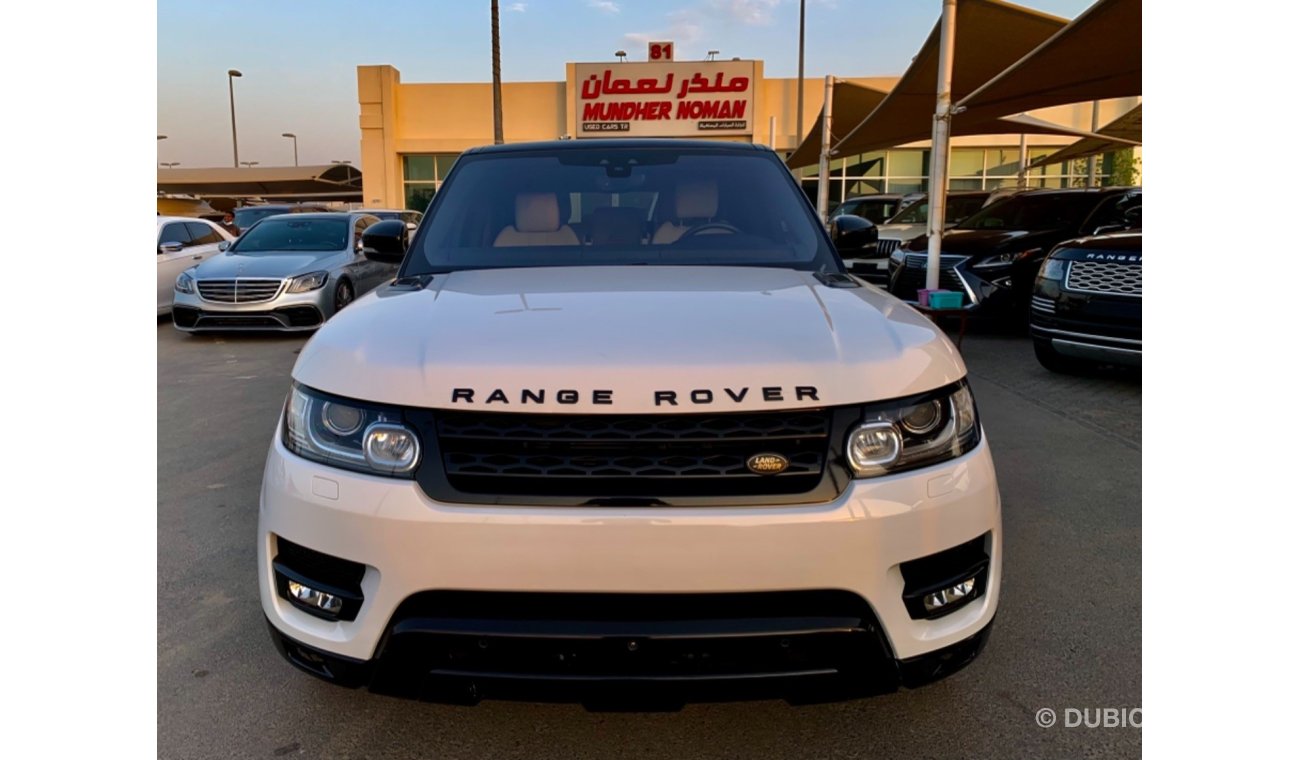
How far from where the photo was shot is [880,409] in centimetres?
192

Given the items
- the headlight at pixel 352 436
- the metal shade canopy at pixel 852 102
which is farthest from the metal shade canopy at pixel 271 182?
the headlight at pixel 352 436

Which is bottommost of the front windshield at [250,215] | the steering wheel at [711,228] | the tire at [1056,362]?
the tire at [1056,362]

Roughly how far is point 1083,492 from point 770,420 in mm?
3164

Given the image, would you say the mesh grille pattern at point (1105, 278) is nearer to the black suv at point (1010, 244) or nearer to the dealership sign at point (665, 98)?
the black suv at point (1010, 244)

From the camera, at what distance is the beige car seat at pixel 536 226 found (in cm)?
320

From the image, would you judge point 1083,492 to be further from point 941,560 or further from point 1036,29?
point 1036,29

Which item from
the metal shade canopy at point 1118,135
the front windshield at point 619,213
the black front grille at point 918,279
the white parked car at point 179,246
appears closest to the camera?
the front windshield at point 619,213

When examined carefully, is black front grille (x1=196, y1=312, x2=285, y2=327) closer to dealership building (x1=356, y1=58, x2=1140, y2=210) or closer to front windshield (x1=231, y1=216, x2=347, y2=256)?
front windshield (x1=231, y1=216, x2=347, y2=256)

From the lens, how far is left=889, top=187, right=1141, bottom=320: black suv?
30.2 ft

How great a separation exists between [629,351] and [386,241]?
6.58 ft

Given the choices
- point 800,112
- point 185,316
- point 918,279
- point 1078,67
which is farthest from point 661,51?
point 185,316

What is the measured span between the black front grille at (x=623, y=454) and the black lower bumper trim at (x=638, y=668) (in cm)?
31

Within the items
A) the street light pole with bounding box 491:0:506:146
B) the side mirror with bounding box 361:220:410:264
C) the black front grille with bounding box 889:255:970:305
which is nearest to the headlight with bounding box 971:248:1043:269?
the black front grille with bounding box 889:255:970:305

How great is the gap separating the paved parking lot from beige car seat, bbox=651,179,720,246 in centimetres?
170
